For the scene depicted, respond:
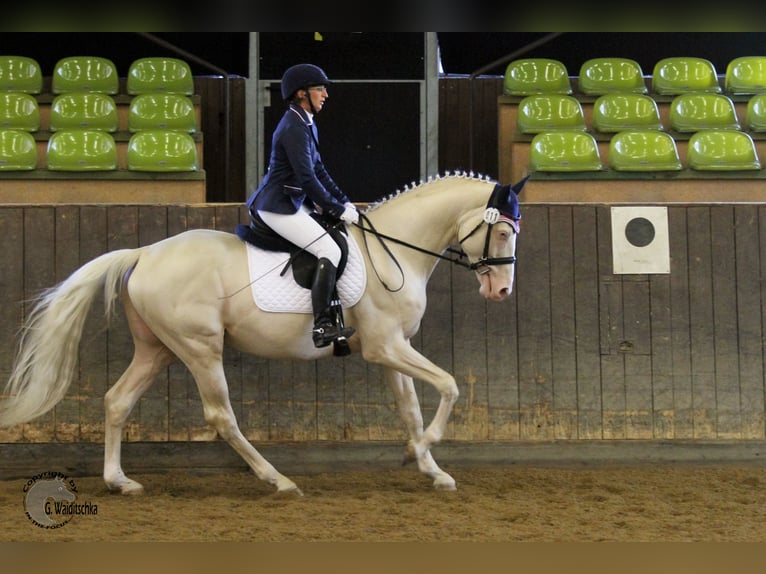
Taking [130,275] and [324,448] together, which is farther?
[324,448]

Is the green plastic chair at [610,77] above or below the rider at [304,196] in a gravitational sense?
above

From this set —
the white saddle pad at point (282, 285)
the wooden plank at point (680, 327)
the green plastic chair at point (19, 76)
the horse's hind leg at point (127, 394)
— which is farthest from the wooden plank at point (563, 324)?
the green plastic chair at point (19, 76)

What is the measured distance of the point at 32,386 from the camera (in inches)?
169

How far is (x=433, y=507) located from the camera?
413 cm

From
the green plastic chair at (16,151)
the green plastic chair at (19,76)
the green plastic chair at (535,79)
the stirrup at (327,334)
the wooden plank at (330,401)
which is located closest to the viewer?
the stirrup at (327,334)

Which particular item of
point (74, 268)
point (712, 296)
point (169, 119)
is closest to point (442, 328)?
point (712, 296)

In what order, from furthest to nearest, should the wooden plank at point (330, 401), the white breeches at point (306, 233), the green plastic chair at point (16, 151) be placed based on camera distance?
the green plastic chair at point (16, 151), the wooden plank at point (330, 401), the white breeches at point (306, 233)

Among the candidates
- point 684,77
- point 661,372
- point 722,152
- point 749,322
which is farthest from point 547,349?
point 684,77

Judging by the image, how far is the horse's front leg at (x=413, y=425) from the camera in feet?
14.5

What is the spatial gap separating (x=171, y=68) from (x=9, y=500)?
4228mm

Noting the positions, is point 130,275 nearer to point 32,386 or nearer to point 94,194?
point 32,386

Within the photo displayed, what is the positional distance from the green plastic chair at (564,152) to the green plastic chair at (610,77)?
128 centimetres

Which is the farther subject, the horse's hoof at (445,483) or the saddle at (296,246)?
the horse's hoof at (445,483)

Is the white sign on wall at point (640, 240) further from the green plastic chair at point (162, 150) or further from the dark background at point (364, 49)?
the dark background at point (364, 49)
